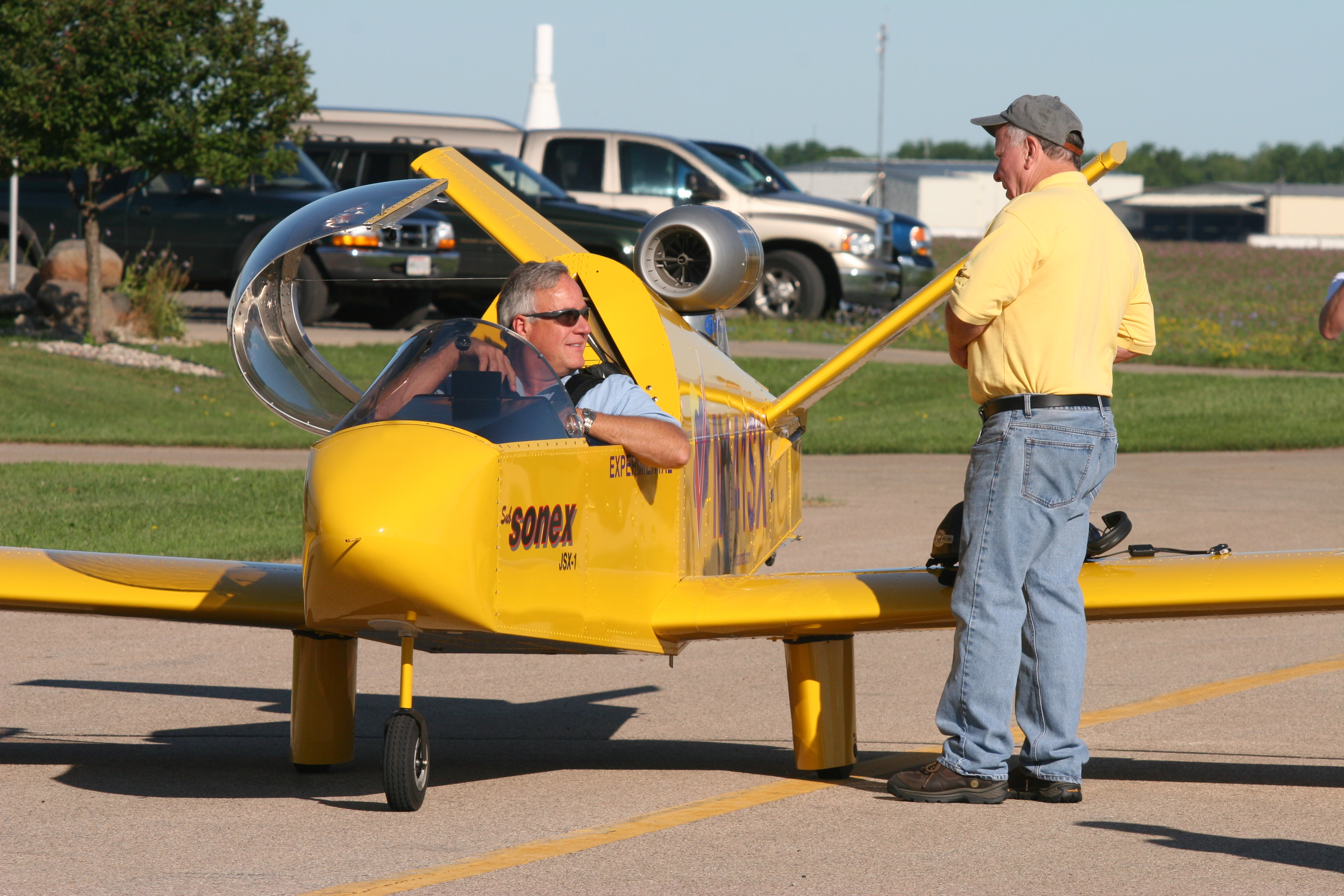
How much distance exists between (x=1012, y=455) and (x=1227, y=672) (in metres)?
2.72

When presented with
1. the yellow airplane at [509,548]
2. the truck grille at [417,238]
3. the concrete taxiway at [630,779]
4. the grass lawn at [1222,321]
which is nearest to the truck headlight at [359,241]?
the truck grille at [417,238]

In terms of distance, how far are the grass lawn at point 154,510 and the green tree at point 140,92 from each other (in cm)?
523

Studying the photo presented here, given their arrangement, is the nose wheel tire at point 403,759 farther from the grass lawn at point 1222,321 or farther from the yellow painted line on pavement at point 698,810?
the grass lawn at point 1222,321

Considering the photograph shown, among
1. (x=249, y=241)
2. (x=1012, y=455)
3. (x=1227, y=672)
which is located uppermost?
(x=249, y=241)

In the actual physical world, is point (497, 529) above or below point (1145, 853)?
above

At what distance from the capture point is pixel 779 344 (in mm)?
20031

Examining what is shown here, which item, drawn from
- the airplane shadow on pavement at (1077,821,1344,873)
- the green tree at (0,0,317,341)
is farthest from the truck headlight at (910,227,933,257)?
the airplane shadow on pavement at (1077,821,1344,873)

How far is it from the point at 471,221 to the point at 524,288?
1340cm

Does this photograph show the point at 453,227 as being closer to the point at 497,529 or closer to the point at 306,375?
the point at 306,375

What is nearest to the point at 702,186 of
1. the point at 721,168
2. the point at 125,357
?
the point at 721,168

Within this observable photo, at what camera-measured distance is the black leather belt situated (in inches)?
194

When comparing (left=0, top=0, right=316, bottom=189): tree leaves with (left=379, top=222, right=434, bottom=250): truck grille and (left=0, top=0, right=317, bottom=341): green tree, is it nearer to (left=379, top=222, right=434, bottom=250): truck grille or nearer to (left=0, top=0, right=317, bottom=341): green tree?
(left=0, top=0, right=317, bottom=341): green tree

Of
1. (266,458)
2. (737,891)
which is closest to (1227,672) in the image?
(737,891)

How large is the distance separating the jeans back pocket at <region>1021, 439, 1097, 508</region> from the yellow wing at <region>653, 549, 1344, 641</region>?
42 centimetres
